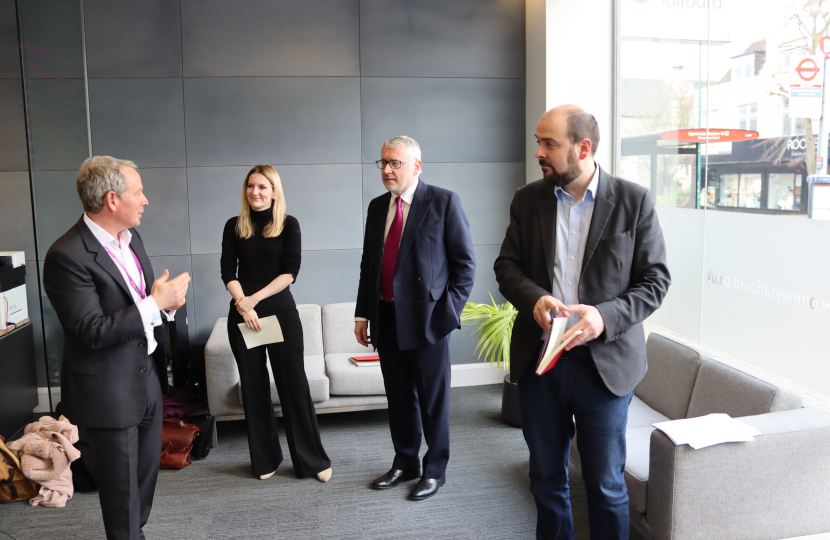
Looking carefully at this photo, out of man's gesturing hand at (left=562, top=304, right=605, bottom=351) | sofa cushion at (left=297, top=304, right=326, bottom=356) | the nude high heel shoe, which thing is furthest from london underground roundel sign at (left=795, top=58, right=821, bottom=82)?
sofa cushion at (left=297, top=304, right=326, bottom=356)

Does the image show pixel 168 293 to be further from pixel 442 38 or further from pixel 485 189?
pixel 442 38

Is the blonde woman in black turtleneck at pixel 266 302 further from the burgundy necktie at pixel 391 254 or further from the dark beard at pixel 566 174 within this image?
the dark beard at pixel 566 174

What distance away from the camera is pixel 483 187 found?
16.8 feet

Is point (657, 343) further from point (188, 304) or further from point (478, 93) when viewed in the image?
point (188, 304)

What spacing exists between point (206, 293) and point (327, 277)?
950 mm

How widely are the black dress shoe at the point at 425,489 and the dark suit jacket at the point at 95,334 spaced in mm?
1541

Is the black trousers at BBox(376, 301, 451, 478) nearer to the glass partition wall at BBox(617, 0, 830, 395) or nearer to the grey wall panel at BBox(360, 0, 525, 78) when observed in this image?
the glass partition wall at BBox(617, 0, 830, 395)

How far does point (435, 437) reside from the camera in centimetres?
324

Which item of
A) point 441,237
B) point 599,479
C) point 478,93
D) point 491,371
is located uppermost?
point 478,93

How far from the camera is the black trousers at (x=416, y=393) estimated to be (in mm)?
3152

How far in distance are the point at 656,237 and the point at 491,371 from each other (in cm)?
332

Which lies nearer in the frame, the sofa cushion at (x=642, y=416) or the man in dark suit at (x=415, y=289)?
the man in dark suit at (x=415, y=289)

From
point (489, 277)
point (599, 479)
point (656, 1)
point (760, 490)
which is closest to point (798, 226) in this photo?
point (760, 490)

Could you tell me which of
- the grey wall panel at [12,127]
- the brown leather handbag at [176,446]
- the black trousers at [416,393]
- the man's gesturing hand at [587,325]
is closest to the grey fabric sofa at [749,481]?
the man's gesturing hand at [587,325]
